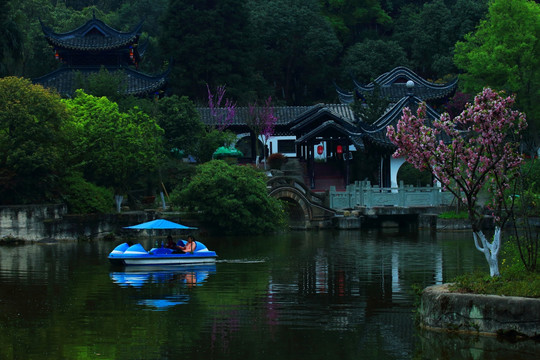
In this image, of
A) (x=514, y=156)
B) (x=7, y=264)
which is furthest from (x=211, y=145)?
(x=514, y=156)

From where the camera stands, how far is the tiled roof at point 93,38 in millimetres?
61188

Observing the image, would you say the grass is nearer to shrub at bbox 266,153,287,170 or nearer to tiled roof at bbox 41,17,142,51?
shrub at bbox 266,153,287,170

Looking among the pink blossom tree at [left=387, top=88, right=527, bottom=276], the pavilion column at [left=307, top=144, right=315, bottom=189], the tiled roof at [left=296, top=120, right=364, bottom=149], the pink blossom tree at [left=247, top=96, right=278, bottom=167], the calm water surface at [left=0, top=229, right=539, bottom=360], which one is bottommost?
the calm water surface at [left=0, top=229, right=539, bottom=360]

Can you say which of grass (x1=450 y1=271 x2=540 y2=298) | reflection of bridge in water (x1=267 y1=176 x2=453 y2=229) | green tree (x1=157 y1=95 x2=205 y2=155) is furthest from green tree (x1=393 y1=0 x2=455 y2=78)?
grass (x1=450 y1=271 x2=540 y2=298)

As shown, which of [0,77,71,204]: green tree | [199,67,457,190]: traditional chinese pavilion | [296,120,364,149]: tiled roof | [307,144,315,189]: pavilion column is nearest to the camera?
[0,77,71,204]: green tree

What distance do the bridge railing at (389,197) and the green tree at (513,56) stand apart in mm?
11538

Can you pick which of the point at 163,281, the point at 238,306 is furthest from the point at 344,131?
the point at 238,306

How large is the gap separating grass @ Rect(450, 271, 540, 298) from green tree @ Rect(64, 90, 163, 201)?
90.5ft

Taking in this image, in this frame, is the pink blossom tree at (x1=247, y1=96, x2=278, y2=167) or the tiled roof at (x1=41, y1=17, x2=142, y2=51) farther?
the tiled roof at (x1=41, y1=17, x2=142, y2=51)

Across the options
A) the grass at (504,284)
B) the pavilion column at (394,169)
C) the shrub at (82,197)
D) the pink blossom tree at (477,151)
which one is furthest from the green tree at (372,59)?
the grass at (504,284)

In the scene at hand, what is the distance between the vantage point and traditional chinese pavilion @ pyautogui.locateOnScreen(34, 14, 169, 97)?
60.3 m

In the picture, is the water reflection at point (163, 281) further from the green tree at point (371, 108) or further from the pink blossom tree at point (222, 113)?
the pink blossom tree at point (222, 113)

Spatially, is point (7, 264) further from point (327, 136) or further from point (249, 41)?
point (249, 41)

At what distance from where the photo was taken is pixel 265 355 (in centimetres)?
1568
